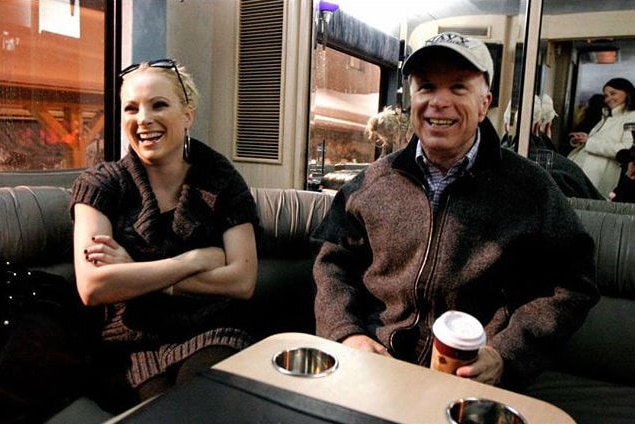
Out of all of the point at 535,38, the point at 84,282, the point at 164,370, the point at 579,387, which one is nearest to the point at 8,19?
the point at 84,282

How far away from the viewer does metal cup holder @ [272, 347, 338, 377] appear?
3.49ft

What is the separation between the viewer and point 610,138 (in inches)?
107

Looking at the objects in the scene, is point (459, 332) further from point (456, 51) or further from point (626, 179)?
point (626, 179)

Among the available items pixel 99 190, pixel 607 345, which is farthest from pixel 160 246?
pixel 607 345

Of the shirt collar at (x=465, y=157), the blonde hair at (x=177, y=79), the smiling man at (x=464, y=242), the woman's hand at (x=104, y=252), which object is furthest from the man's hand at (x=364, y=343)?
the blonde hair at (x=177, y=79)

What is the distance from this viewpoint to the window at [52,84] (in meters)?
2.56

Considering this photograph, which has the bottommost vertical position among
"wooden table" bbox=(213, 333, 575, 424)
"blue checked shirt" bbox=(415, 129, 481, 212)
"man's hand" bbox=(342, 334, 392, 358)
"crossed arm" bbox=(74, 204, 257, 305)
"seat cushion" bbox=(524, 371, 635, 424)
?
"seat cushion" bbox=(524, 371, 635, 424)

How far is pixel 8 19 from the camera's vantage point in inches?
99.3

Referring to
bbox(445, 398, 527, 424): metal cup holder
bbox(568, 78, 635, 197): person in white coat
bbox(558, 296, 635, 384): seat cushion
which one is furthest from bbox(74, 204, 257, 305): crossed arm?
bbox(568, 78, 635, 197): person in white coat

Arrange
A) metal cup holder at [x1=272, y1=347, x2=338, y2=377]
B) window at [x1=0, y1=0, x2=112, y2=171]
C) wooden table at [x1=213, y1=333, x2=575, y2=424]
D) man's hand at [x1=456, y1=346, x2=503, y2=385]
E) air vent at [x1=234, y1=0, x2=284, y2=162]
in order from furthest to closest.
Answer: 1. air vent at [x1=234, y1=0, x2=284, y2=162]
2. window at [x1=0, y1=0, x2=112, y2=171]
3. man's hand at [x1=456, y1=346, x2=503, y2=385]
4. metal cup holder at [x1=272, y1=347, x2=338, y2=377]
5. wooden table at [x1=213, y1=333, x2=575, y2=424]

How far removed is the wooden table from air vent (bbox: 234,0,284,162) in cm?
252

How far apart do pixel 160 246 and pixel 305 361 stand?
2.38 ft

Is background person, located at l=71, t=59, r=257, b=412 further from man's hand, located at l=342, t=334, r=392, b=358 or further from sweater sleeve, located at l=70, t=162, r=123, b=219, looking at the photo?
man's hand, located at l=342, t=334, r=392, b=358

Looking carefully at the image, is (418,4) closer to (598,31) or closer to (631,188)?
(598,31)
